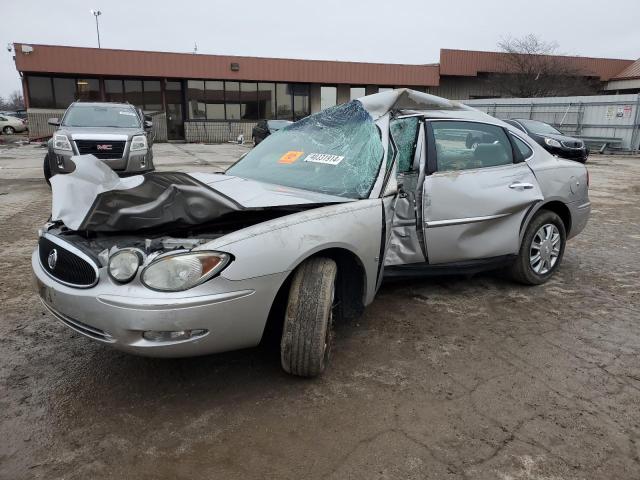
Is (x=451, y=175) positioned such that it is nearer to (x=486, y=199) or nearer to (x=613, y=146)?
(x=486, y=199)

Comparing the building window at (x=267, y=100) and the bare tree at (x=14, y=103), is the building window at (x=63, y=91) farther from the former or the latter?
the bare tree at (x=14, y=103)

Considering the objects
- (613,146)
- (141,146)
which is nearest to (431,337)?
(141,146)

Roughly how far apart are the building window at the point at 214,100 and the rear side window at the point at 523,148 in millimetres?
27068

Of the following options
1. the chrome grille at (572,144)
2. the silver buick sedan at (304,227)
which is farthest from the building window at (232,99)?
the silver buick sedan at (304,227)

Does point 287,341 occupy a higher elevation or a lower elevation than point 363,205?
lower

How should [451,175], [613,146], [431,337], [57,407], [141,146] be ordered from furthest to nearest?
[613,146] → [141,146] → [451,175] → [431,337] → [57,407]

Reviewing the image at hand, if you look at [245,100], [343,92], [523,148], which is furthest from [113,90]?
[523,148]

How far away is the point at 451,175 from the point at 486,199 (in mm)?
360

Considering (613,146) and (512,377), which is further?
(613,146)

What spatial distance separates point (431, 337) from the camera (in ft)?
11.5

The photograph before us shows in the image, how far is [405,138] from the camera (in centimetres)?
397

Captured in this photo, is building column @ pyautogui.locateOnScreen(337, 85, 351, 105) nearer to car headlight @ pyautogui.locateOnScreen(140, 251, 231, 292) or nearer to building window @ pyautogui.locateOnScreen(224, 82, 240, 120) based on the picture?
A: building window @ pyautogui.locateOnScreen(224, 82, 240, 120)

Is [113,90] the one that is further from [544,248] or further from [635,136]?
[544,248]

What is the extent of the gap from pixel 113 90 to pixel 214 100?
18.4ft
